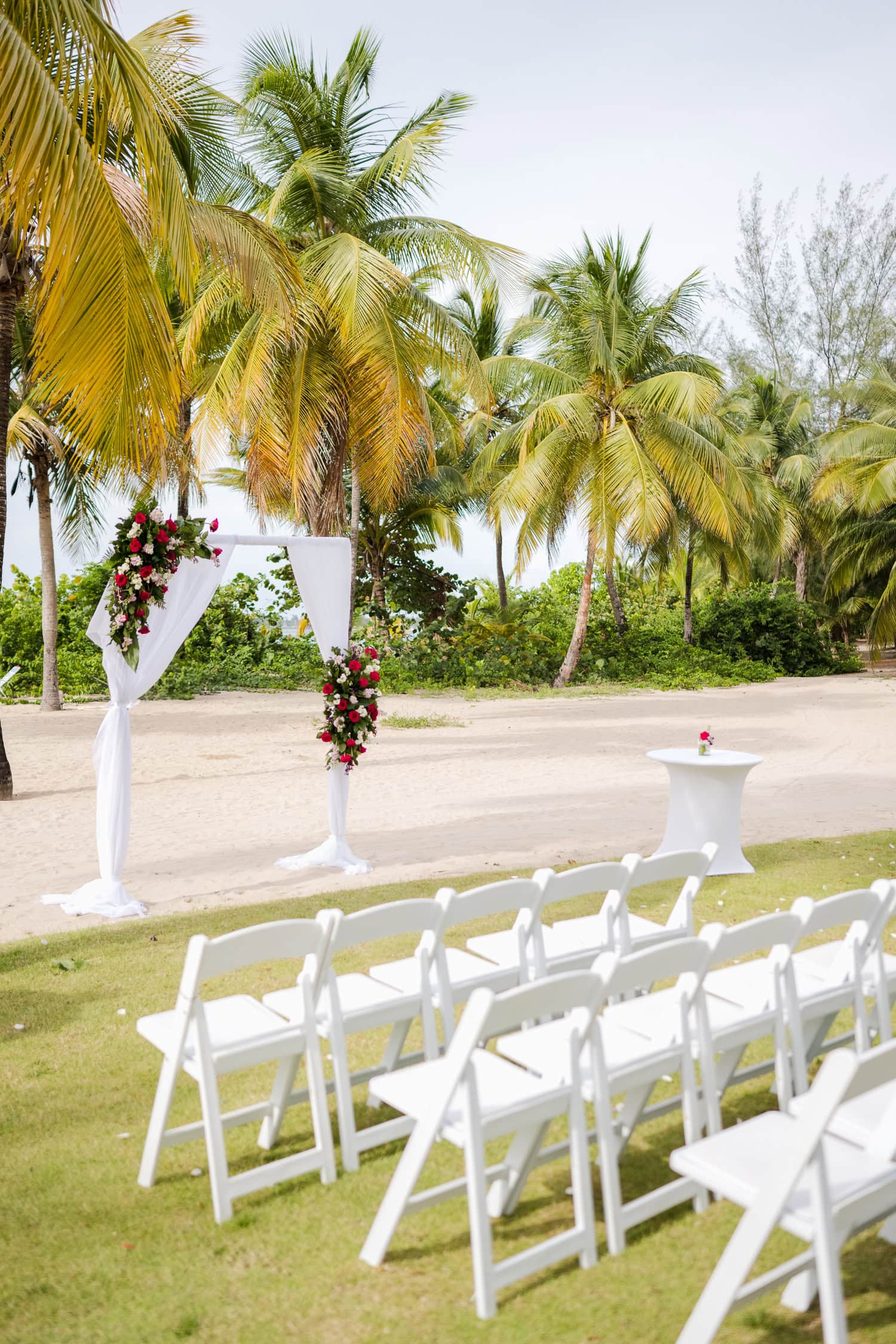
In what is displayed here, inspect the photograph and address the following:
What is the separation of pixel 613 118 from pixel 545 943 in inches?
810

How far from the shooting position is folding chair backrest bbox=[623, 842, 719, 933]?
13.1ft

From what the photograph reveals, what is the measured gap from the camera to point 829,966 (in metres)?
3.73

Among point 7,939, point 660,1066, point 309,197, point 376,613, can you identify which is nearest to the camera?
point 660,1066

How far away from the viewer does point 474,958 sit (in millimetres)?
3930

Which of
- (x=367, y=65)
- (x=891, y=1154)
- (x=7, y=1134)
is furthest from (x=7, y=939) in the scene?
(x=367, y=65)

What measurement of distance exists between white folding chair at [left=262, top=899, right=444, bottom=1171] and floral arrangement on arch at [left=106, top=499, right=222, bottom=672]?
3553 mm

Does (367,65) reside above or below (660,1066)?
above

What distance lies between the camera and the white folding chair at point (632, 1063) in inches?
109

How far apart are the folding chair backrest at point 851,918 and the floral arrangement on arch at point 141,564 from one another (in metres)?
4.44

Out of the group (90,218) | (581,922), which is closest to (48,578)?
(90,218)

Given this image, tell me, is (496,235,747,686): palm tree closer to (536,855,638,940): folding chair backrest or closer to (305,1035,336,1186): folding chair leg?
(536,855,638,940): folding chair backrest

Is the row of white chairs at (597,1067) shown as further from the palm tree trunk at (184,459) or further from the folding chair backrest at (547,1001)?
the palm tree trunk at (184,459)

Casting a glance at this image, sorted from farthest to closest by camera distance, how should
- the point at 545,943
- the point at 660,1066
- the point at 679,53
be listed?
the point at 679,53, the point at 545,943, the point at 660,1066

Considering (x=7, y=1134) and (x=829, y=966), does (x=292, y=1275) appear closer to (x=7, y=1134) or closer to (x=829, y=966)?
(x=7, y=1134)
